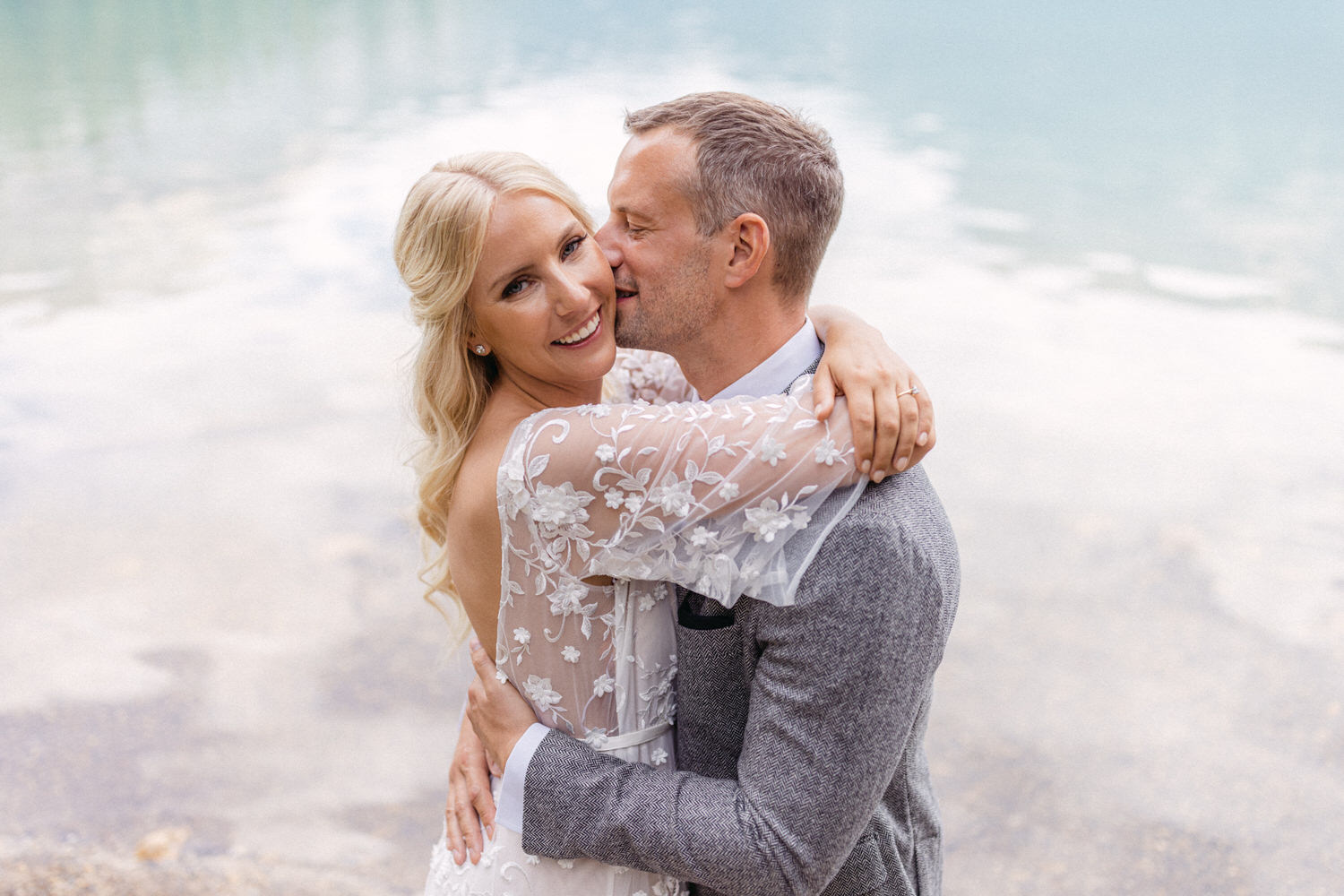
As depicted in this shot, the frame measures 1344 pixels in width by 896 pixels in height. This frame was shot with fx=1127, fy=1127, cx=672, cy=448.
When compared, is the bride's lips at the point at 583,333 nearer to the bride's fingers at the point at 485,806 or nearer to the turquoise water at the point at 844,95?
the bride's fingers at the point at 485,806

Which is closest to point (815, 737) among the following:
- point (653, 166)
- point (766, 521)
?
point (766, 521)

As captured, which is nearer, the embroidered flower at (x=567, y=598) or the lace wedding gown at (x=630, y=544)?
the lace wedding gown at (x=630, y=544)

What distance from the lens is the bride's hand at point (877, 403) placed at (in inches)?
74.9

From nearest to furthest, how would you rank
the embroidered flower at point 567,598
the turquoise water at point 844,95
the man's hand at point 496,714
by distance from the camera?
the embroidered flower at point 567,598
the man's hand at point 496,714
the turquoise water at point 844,95

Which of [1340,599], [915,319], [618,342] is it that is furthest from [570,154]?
[618,342]

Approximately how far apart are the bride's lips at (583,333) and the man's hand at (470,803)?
86 centimetres

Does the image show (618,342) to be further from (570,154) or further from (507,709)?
(570,154)

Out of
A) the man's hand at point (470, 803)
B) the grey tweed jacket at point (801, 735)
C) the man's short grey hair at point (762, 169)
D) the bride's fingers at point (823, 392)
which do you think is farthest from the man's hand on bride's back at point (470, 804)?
the man's short grey hair at point (762, 169)

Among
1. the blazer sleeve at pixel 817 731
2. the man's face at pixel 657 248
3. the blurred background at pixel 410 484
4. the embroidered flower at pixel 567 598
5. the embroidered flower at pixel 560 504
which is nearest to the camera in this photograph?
the blazer sleeve at pixel 817 731

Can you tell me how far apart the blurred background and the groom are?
856mm

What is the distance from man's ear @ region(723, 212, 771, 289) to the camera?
7.24 feet

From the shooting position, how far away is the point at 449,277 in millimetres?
2217

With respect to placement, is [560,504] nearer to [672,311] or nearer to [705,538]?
[705,538]

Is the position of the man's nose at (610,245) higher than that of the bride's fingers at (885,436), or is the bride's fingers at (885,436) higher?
the man's nose at (610,245)
